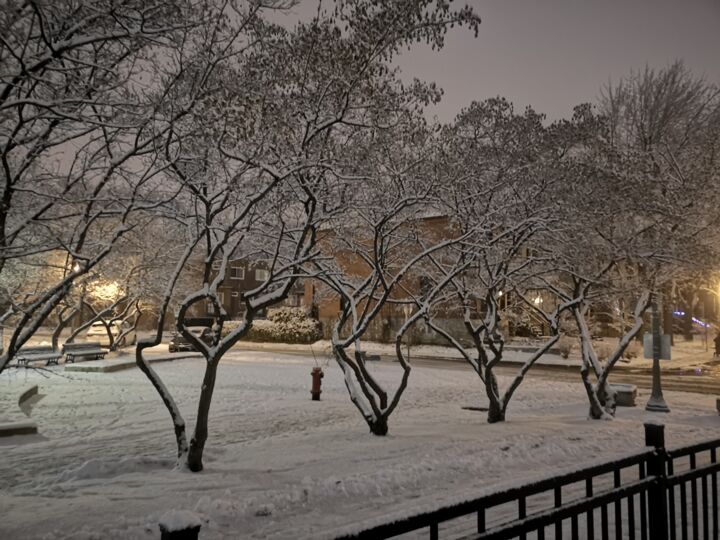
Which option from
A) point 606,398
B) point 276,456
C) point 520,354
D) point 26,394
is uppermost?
point 520,354

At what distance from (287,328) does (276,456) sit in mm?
31991

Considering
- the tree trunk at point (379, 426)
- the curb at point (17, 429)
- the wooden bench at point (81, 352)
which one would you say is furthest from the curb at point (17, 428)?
the wooden bench at point (81, 352)

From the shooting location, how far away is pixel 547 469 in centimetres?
862

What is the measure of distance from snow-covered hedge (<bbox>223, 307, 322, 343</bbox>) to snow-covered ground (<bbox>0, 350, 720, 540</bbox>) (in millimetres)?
22949

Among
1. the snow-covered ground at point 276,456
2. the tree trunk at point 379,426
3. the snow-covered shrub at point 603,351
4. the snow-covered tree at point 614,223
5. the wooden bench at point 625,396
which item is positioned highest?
the snow-covered tree at point 614,223

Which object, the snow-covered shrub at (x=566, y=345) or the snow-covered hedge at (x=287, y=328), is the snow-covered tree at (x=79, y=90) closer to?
the snow-covered shrub at (x=566, y=345)

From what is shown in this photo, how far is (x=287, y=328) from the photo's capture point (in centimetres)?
4106

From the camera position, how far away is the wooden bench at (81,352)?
77.3 feet

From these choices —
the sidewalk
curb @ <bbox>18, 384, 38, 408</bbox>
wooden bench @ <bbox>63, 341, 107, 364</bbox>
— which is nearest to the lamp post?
the sidewalk

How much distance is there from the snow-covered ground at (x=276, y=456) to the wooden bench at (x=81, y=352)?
598 centimetres

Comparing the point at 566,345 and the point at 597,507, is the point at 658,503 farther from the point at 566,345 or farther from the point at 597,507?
the point at 566,345

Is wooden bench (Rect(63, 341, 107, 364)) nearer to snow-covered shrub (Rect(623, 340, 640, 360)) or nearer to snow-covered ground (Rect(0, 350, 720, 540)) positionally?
snow-covered ground (Rect(0, 350, 720, 540))

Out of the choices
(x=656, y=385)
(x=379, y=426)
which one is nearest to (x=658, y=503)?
(x=379, y=426)

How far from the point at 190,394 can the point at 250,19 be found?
12.1 m
